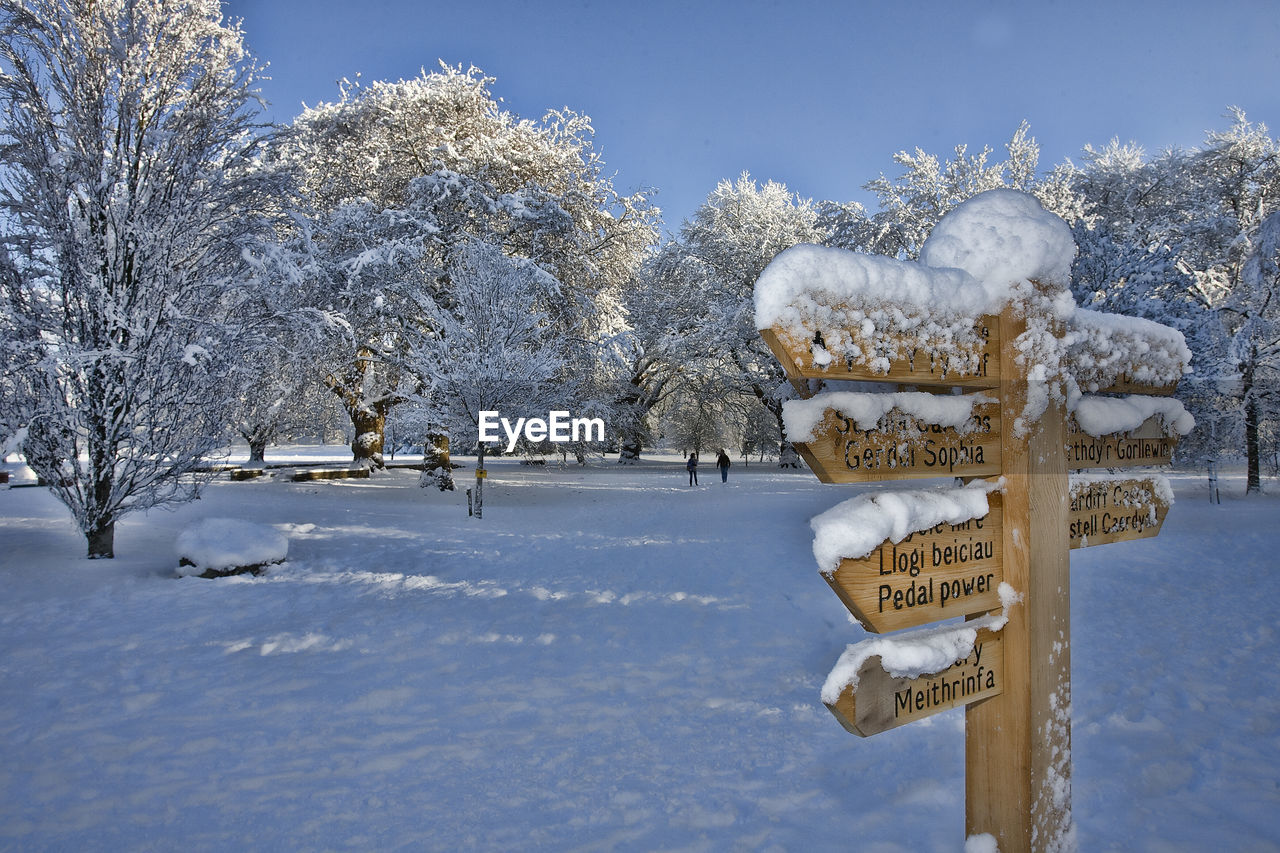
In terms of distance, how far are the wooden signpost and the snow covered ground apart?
1.04 m

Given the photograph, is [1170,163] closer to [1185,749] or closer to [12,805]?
[1185,749]

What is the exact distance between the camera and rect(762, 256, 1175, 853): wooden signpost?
2.17m

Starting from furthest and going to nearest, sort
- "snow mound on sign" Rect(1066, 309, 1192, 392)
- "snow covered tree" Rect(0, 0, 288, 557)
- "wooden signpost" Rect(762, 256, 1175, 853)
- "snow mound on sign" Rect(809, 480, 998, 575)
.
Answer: "snow covered tree" Rect(0, 0, 288, 557), "snow mound on sign" Rect(1066, 309, 1192, 392), "wooden signpost" Rect(762, 256, 1175, 853), "snow mound on sign" Rect(809, 480, 998, 575)

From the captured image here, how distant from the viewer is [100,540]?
894 centimetres

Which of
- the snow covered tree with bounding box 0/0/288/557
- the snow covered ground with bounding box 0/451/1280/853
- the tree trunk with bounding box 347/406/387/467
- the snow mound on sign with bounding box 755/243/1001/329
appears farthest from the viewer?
the tree trunk with bounding box 347/406/387/467

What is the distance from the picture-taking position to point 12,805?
12.4ft

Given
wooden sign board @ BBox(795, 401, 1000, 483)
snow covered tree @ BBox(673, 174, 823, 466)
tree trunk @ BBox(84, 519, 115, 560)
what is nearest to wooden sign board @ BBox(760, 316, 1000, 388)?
wooden sign board @ BBox(795, 401, 1000, 483)

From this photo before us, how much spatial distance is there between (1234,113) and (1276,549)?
1777 centimetres

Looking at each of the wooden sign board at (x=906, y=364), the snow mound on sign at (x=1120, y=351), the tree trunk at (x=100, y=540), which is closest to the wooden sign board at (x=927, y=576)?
the wooden sign board at (x=906, y=364)

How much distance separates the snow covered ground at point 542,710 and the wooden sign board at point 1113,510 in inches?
65.6

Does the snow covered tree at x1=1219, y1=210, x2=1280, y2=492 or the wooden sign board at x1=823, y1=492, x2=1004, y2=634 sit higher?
the snow covered tree at x1=1219, y1=210, x2=1280, y2=492

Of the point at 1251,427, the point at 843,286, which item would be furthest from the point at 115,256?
the point at 1251,427

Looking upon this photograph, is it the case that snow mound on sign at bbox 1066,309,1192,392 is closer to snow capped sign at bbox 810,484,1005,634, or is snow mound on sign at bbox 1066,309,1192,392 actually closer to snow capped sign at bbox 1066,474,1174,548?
snow capped sign at bbox 1066,474,1174,548

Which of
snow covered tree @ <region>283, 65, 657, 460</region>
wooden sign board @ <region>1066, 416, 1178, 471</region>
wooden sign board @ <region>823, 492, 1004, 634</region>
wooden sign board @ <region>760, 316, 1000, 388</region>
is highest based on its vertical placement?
snow covered tree @ <region>283, 65, 657, 460</region>
